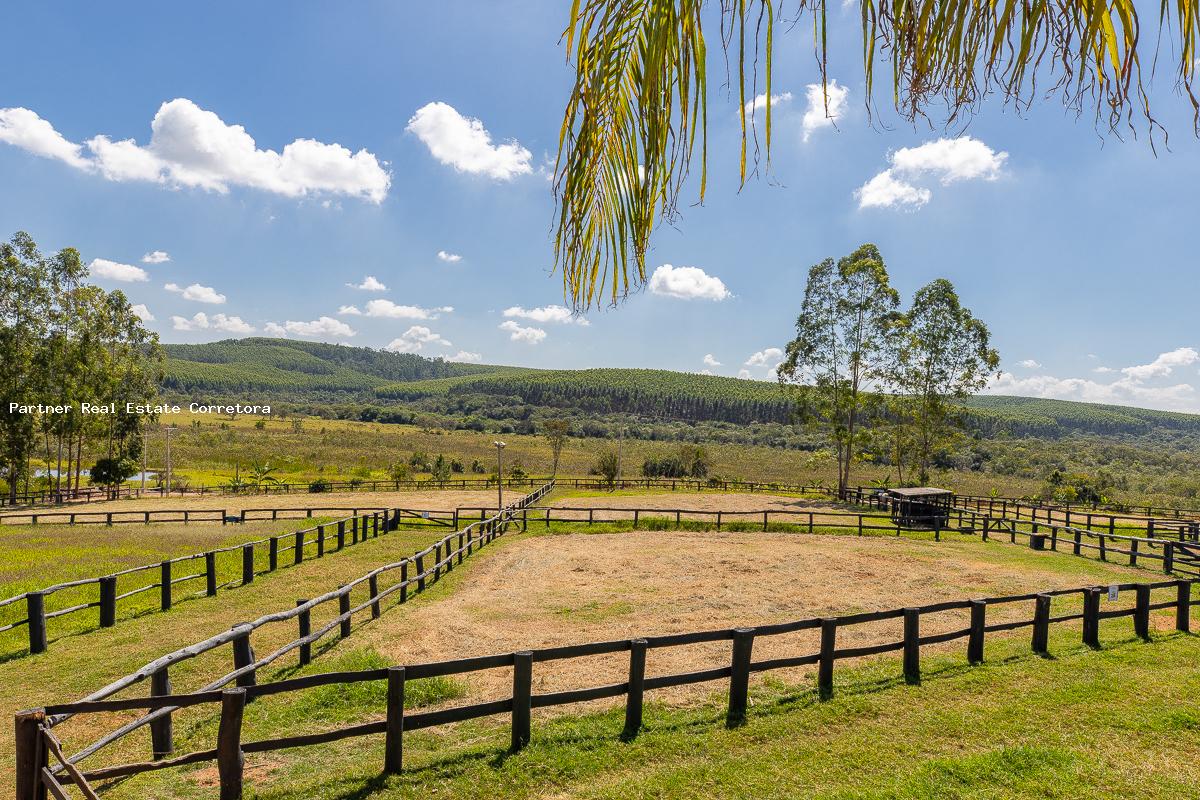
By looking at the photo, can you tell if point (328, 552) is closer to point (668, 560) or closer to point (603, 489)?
point (668, 560)

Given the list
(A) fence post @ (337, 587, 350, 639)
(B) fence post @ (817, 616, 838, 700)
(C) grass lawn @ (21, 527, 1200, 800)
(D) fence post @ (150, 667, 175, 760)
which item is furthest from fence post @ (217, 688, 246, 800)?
(B) fence post @ (817, 616, 838, 700)

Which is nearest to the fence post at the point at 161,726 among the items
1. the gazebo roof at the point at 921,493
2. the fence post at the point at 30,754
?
the fence post at the point at 30,754

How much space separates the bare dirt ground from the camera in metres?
9.80

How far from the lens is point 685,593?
13.9 meters

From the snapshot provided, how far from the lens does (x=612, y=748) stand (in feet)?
20.4

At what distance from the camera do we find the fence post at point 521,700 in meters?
6.23

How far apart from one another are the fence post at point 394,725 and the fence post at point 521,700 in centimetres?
110

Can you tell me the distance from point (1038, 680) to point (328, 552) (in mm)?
17558

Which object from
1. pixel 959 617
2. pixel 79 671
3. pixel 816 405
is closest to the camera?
pixel 79 671

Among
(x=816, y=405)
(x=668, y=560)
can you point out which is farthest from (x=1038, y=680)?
(x=816, y=405)

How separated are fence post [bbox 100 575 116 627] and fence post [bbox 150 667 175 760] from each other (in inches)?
247

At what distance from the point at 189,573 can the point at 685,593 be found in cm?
1302

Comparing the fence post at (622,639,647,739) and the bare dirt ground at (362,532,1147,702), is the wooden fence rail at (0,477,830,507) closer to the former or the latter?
the bare dirt ground at (362,532,1147,702)

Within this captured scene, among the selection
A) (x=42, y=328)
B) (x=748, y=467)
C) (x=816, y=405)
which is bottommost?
(x=748, y=467)
